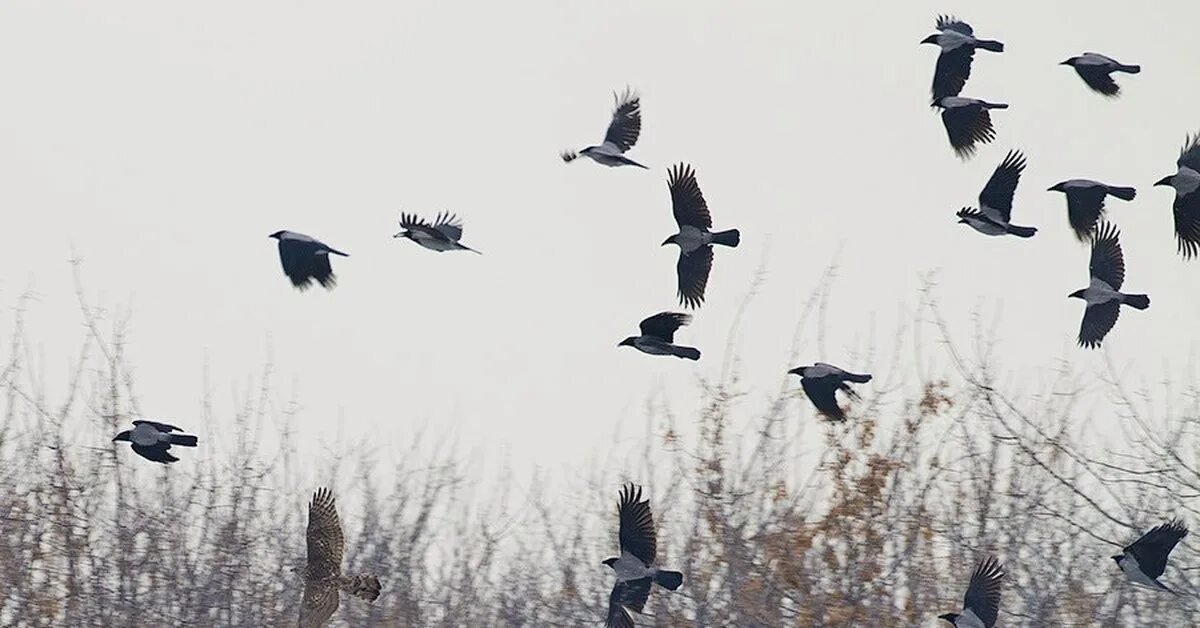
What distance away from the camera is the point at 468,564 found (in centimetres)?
2178

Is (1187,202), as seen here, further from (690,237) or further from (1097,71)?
(690,237)

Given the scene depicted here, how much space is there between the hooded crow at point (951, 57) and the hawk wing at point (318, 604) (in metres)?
4.85

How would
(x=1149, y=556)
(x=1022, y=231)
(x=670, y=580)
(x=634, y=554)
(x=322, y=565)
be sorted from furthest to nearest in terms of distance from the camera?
(x=634, y=554), (x=322, y=565), (x=670, y=580), (x=1022, y=231), (x=1149, y=556)

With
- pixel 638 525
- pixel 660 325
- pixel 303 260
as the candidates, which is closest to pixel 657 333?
pixel 660 325

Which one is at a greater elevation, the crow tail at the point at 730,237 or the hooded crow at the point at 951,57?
the hooded crow at the point at 951,57

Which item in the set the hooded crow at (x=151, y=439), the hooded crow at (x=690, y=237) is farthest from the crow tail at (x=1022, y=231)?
the hooded crow at (x=151, y=439)

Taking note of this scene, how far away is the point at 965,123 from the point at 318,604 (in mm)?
5001

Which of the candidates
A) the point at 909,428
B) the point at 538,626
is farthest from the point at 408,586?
the point at 909,428

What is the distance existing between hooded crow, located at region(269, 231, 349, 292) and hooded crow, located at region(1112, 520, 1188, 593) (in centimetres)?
509

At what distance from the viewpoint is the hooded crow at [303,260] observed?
1373 centimetres

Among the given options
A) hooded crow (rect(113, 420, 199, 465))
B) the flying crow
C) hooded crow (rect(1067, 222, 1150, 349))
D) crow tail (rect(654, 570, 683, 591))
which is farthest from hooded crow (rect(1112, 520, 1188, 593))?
hooded crow (rect(113, 420, 199, 465))

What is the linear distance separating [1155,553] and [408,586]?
9045 millimetres

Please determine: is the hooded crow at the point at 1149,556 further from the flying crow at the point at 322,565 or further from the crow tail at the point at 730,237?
the flying crow at the point at 322,565

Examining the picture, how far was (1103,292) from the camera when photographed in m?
14.1
